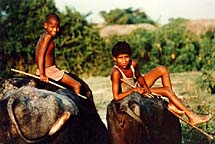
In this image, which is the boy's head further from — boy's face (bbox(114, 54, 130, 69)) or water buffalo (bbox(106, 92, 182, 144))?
water buffalo (bbox(106, 92, 182, 144))

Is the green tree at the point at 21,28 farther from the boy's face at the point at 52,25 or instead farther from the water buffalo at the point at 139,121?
the water buffalo at the point at 139,121

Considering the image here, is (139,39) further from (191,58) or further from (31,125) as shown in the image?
(31,125)

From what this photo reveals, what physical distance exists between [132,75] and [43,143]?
3.75 ft

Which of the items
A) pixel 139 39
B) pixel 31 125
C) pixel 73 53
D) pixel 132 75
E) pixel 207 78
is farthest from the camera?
pixel 139 39

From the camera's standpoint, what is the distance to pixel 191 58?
2117cm

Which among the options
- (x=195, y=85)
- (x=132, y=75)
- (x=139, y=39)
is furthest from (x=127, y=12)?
(x=132, y=75)

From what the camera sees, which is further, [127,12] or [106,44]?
[127,12]

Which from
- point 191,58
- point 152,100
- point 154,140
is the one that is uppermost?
point 152,100

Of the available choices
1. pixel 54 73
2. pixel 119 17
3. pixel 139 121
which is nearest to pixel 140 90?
pixel 139 121

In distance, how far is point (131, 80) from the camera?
511 cm

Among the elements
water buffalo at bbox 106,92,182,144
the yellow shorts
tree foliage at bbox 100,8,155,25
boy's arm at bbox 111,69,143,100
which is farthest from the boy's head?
tree foliage at bbox 100,8,155,25

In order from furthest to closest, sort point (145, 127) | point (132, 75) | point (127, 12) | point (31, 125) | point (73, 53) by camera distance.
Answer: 1. point (127, 12)
2. point (73, 53)
3. point (132, 75)
4. point (145, 127)
5. point (31, 125)

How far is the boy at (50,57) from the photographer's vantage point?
520cm

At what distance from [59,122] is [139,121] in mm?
662
